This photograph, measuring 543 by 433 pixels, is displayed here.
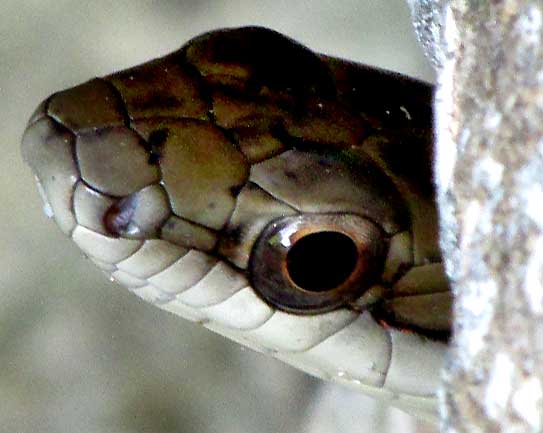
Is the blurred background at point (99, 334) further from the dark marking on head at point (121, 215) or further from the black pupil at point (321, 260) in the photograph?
the dark marking on head at point (121, 215)

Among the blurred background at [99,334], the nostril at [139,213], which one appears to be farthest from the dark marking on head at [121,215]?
the blurred background at [99,334]

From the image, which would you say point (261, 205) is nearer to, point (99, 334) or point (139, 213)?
point (139, 213)

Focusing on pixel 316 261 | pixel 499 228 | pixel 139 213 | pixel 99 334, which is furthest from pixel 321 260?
pixel 99 334

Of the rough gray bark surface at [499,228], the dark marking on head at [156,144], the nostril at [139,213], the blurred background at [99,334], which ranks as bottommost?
the blurred background at [99,334]

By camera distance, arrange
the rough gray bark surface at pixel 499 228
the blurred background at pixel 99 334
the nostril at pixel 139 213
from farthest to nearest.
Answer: the blurred background at pixel 99 334 → the nostril at pixel 139 213 → the rough gray bark surface at pixel 499 228

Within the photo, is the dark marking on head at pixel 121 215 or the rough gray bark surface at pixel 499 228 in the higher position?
the rough gray bark surface at pixel 499 228

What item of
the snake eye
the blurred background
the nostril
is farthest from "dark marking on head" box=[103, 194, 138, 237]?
the blurred background

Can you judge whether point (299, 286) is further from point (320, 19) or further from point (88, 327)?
point (320, 19)

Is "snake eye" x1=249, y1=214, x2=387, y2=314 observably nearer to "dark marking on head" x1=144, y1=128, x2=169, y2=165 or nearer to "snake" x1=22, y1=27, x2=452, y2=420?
"snake" x1=22, y1=27, x2=452, y2=420
